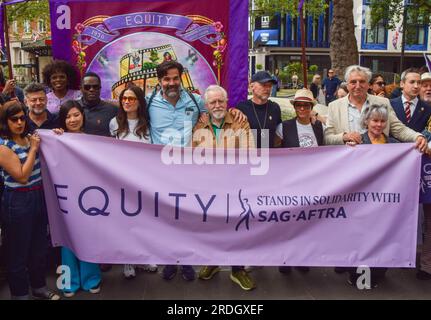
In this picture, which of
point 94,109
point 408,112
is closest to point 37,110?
point 94,109

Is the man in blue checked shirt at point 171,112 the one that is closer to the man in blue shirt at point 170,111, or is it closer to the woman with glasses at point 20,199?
the man in blue shirt at point 170,111

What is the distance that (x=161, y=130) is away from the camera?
4.23 m

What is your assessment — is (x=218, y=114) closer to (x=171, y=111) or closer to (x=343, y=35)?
(x=171, y=111)

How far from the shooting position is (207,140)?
4.09m

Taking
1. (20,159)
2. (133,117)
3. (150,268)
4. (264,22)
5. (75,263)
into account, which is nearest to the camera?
(20,159)

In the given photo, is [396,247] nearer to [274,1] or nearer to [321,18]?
[274,1]

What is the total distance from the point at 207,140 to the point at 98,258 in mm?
1347

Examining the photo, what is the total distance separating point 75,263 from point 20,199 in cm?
79

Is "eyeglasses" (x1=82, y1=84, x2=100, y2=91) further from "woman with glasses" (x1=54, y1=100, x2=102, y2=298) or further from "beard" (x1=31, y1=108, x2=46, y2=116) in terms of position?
"beard" (x1=31, y1=108, x2=46, y2=116)

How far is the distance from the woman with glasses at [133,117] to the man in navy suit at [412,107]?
103 inches

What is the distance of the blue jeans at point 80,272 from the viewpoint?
161 inches

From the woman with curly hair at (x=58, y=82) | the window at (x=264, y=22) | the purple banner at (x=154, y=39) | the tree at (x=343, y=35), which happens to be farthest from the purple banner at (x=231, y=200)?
the window at (x=264, y=22)
